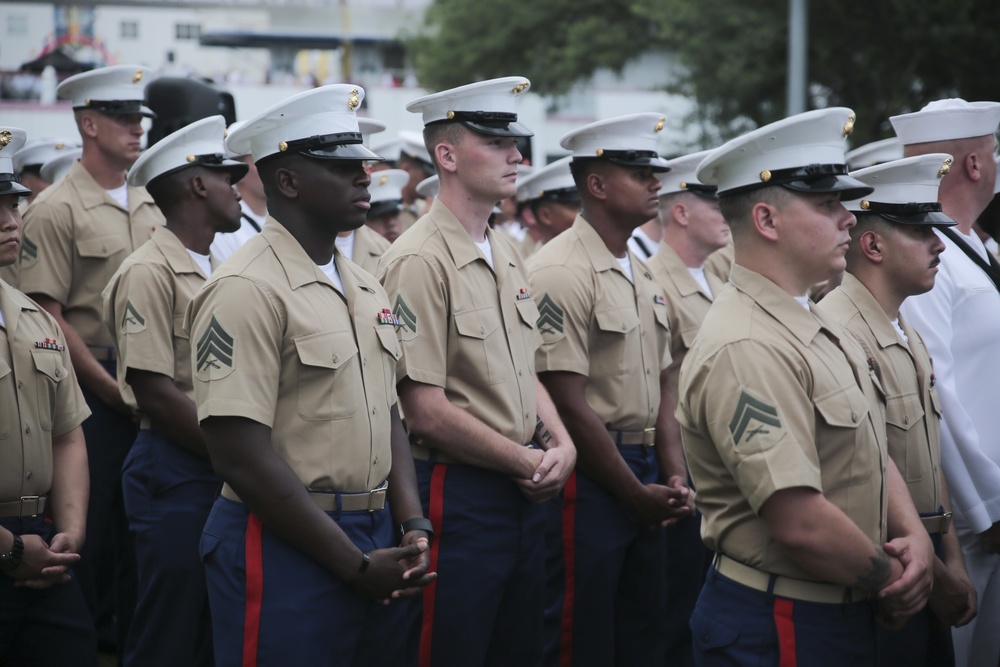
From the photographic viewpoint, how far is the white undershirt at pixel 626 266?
17.2ft

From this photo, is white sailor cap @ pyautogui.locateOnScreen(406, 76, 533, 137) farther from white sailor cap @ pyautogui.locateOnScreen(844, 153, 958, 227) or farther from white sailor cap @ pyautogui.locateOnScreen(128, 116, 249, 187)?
white sailor cap @ pyautogui.locateOnScreen(844, 153, 958, 227)

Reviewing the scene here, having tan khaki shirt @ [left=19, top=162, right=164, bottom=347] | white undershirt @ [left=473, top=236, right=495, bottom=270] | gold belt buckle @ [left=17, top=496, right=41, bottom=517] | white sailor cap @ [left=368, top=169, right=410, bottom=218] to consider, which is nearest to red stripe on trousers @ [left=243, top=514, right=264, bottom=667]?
gold belt buckle @ [left=17, top=496, right=41, bottom=517]

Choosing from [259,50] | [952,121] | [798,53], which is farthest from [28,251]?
[259,50]

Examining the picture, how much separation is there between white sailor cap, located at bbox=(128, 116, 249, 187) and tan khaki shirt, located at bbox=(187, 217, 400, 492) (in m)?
1.52

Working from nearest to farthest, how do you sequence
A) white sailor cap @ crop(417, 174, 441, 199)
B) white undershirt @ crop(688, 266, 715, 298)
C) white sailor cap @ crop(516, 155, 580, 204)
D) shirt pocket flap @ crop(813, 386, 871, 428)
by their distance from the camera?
shirt pocket flap @ crop(813, 386, 871, 428)
white undershirt @ crop(688, 266, 715, 298)
white sailor cap @ crop(516, 155, 580, 204)
white sailor cap @ crop(417, 174, 441, 199)

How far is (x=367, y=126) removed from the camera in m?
5.96

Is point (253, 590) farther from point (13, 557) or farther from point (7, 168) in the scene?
point (7, 168)

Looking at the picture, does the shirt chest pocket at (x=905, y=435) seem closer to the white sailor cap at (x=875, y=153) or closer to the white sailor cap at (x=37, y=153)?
the white sailor cap at (x=875, y=153)

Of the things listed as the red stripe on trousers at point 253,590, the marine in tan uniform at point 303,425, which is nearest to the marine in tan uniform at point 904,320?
the marine in tan uniform at point 303,425

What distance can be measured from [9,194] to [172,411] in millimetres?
1036

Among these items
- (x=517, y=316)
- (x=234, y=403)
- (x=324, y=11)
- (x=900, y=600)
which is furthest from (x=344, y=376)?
(x=324, y=11)

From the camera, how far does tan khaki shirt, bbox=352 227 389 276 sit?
6477mm

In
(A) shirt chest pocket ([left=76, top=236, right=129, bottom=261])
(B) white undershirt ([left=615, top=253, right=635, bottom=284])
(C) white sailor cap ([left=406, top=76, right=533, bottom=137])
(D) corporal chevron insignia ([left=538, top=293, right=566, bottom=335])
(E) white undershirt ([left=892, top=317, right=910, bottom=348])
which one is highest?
(C) white sailor cap ([left=406, top=76, right=533, bottom=137])

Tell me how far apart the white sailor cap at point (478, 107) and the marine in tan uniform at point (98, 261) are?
2.06m
